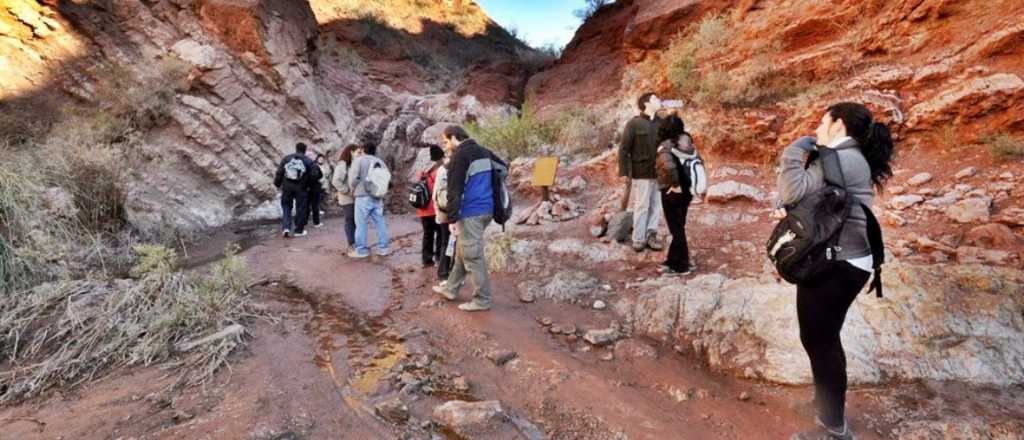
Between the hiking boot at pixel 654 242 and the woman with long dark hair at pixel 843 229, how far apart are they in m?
3.29

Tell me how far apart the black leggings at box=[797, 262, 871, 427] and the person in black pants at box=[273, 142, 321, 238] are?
836 cm

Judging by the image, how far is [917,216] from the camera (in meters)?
5.43

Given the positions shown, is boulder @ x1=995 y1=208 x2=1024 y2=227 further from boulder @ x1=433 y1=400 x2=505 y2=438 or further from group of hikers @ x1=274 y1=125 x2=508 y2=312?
boulder @ x1=433 y1=400 x2=505 y2=438

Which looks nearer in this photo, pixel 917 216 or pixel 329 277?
pixel 917 216

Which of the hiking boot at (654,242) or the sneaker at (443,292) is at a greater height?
the hiking boot at (654,242)

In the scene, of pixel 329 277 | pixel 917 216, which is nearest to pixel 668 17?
pixel 917 216

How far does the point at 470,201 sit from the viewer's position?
15.9 ft

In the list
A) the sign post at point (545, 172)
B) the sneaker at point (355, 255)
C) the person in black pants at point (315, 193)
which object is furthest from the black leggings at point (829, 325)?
the person in black pants at point (315, 193)

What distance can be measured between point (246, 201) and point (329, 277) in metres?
6.65

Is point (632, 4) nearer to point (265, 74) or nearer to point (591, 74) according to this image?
point (591, 74)

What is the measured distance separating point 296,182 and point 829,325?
851 cm

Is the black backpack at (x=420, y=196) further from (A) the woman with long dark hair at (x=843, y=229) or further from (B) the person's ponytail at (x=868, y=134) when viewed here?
(B) the person's ponytail at (x=868, y=134)

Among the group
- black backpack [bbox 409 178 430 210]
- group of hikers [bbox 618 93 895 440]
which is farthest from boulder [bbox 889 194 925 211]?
black backpack [bbox 409 178 430 210]

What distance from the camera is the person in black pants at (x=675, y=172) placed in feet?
16.5
